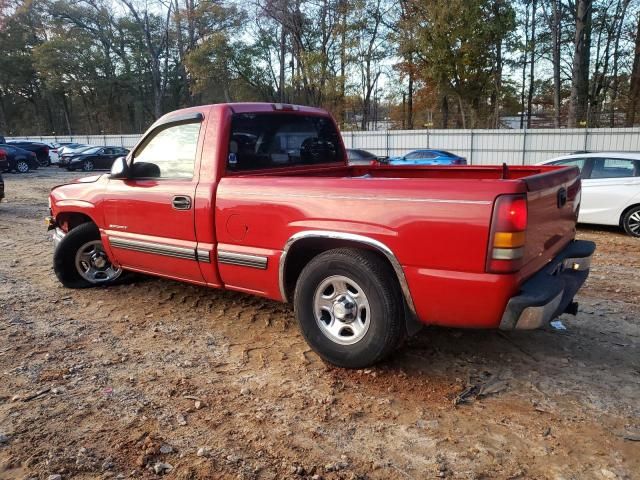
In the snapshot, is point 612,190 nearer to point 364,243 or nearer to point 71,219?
point 364,243

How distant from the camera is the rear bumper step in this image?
293 cm

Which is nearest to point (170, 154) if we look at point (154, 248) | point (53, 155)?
point (154, 248)

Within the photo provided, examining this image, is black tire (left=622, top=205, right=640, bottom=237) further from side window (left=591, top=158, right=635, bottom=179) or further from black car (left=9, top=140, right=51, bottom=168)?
black car (left=9, top=140, right=51, bottom=168)

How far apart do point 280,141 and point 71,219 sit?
2.69 m

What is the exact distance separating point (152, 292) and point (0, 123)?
65.7 metres

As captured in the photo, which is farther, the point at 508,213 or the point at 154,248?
the point at 154,248

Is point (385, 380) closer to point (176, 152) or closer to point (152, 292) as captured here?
point (176, 152)

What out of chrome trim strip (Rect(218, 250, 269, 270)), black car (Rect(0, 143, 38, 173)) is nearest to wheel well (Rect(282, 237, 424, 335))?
chrome trim strip (Rect(218, 250, 269, 270))

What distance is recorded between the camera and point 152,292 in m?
5.50

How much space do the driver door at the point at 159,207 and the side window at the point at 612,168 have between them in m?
7.61

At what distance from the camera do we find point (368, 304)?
3406mm

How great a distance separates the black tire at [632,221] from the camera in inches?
336

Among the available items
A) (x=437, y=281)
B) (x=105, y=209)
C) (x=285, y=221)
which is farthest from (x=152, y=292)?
(x=437, y=281)

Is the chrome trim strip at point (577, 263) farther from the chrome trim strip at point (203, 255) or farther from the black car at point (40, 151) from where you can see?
the black car at point (40, 151)
